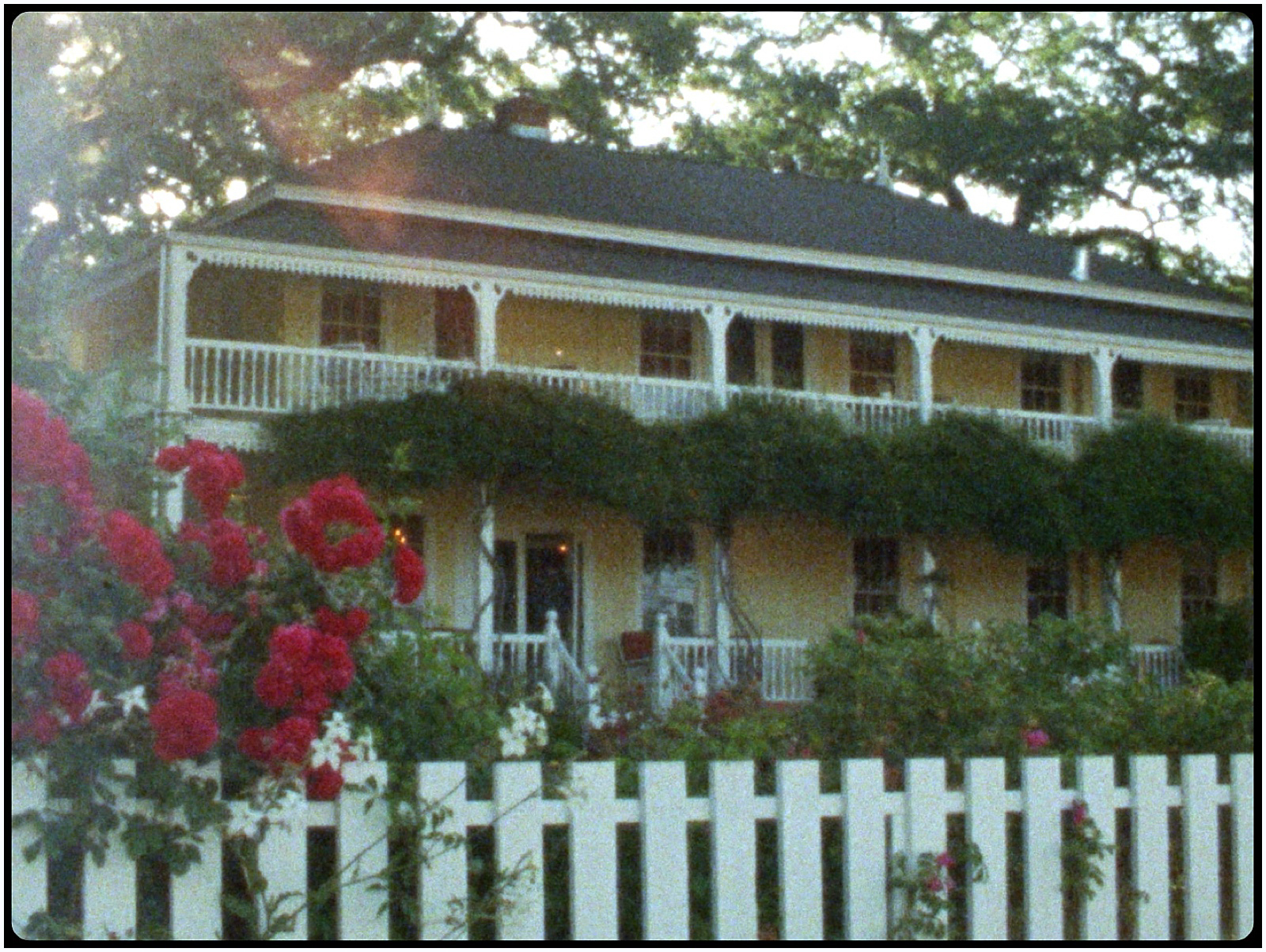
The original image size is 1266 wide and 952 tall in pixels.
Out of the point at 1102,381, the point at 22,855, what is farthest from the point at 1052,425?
the point at 22,855

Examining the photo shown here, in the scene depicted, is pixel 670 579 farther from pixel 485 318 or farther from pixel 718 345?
pixel 485 318

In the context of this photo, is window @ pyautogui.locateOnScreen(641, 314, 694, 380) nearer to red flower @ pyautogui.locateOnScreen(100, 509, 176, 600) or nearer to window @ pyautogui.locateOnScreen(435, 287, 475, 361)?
window @ pyautogui.locateOnScreen(435, 287, 475, 361)

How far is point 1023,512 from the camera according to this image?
2161 cm

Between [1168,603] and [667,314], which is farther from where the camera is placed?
[1168,603]

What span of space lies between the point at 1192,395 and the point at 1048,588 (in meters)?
4.95

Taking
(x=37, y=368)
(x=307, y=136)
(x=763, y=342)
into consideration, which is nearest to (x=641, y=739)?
(x=37, y=368)

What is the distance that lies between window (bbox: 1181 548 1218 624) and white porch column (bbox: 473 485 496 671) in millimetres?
11750

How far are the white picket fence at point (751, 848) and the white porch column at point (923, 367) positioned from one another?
1648 centimetres

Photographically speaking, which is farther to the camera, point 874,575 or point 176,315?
point 874,575

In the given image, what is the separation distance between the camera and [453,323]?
853 inches

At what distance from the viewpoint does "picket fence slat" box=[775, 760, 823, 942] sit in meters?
5.09

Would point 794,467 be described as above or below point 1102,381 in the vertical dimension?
below

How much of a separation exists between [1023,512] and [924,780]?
1683 centimetres

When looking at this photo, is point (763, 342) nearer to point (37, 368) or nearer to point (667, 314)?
point (667, 314)
